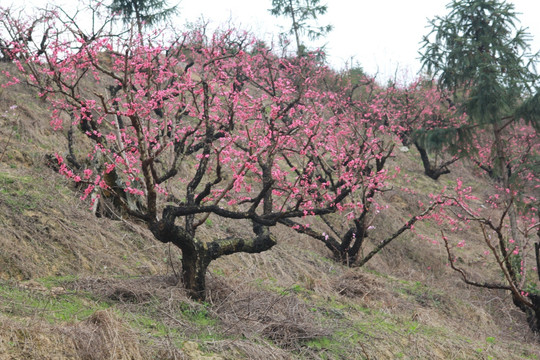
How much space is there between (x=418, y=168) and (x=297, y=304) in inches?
769

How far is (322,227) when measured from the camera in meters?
15.3

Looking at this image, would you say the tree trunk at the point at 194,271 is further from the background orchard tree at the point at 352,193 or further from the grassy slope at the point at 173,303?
the background orchard tree at the point at 352,193

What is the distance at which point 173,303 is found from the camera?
602 cm

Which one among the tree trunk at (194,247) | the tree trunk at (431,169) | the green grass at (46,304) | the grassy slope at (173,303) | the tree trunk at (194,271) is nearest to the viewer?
the grassy slope at (173,303)

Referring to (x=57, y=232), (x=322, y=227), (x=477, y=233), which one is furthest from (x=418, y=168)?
(x=57, y=232)

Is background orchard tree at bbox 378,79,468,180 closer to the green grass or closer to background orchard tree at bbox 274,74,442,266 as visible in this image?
background orchard tree at bbox 274,74,442,266

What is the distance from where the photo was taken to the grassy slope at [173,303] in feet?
15.0

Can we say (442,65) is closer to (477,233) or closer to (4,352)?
(477,233)

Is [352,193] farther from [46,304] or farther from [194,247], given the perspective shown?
[46,304]

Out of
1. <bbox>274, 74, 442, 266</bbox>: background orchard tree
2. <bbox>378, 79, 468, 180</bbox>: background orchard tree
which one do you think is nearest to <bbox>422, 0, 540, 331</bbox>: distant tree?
<bbox>274, 74, 442, 266</bbox>: background orchard tree

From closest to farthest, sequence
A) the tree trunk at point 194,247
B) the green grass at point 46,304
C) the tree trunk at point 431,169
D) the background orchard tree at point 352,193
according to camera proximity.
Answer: the green grass at point 46,304 → the tree trunk at point 194,247 → the background orchard tree at point 352,193 → the tree trunk at point 431,169

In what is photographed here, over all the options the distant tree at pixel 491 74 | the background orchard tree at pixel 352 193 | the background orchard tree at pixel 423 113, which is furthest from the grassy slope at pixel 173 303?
the background orchard tree at pixel 423 113

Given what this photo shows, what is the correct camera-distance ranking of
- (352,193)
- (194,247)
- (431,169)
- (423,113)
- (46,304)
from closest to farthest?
(46,304) < (194,247) < (352,193) < (431,169) < (423,113)

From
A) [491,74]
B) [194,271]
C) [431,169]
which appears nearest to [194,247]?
[194,271]
